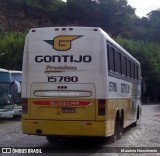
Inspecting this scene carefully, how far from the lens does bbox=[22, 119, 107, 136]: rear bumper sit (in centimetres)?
1260

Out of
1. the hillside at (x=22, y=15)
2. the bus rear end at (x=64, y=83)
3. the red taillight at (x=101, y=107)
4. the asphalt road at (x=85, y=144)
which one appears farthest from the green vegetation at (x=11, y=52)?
the red taillight at (x=101, y=107)

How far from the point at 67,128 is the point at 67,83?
123 cm

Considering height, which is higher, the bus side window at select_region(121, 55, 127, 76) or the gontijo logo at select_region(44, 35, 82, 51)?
the gontijo logo at select_region(44, 35, 82, 51)

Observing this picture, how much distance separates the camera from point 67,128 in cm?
1270

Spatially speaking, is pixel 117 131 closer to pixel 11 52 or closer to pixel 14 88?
pixel 14 88

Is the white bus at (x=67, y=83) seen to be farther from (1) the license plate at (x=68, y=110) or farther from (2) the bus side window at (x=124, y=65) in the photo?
(2) the bus side window at (x=124, y=65)

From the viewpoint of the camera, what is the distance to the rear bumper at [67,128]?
41.3 ft

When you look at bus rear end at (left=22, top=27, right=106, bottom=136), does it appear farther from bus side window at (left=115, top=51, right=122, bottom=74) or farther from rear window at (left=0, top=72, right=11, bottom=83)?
rear window at (left=0, top=72, right=11, bottom=83)

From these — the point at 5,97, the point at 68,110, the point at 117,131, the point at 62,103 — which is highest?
the point at 5,97

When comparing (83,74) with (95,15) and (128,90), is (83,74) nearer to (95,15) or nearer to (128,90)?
(128,90)

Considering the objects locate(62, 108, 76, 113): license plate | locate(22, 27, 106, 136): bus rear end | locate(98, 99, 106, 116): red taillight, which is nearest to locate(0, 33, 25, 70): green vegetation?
locate(22, 27, 106, 136): bus rear end

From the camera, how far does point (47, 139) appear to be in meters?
15.0

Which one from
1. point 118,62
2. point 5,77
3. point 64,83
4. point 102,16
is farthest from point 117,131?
point 102,16

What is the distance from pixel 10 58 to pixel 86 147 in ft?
146
